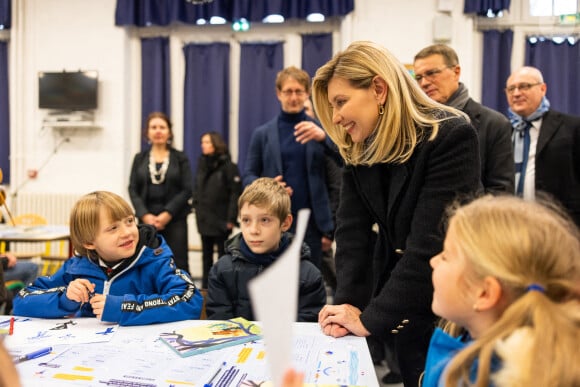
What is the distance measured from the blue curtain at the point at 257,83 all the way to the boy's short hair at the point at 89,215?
3682 mm

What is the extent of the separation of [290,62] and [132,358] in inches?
185

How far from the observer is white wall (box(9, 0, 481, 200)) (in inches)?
214

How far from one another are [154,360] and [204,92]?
4669 millimetres

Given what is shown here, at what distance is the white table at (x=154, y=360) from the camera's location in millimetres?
1016

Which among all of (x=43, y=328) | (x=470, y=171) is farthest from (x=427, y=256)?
(x=43, y=328)

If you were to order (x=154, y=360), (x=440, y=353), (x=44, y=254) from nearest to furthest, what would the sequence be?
(x=440, y=353), (x=154, y=360), (x=44, y=254)

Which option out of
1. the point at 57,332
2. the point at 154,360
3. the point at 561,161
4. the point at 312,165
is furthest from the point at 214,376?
the point at 561,161

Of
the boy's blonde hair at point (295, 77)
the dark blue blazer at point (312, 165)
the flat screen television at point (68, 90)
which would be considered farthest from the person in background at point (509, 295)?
the flat screen television at point (68, 90)

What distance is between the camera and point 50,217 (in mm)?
5582

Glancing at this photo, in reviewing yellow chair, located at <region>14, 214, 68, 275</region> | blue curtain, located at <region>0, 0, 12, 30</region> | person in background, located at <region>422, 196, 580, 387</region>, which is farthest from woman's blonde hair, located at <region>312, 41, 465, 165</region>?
blue curtain, located at <region>0, 0, 12, 30</region>

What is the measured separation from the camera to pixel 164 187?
3.62m

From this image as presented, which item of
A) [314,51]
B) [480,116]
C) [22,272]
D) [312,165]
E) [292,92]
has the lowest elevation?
[22,272]

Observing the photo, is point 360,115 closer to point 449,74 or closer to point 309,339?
point 309,339

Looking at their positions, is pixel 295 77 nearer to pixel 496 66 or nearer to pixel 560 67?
pixel 496 66
